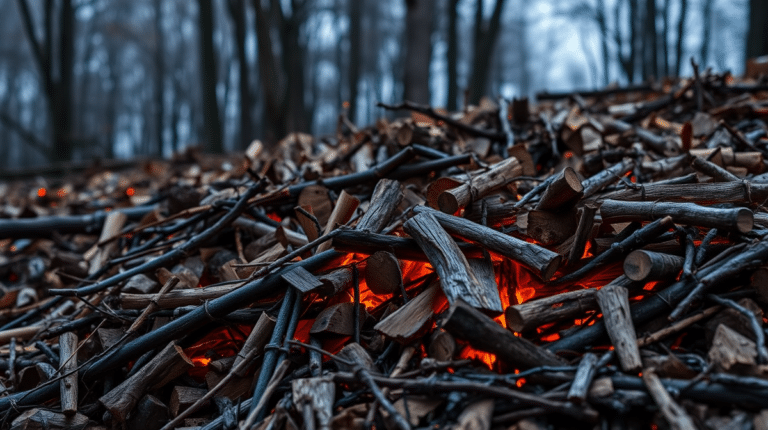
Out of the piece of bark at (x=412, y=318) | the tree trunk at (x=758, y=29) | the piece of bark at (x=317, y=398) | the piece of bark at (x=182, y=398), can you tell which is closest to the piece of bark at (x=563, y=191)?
the piece of bark at (x=412, y=318)

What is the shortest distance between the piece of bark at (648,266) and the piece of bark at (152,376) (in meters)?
1.53

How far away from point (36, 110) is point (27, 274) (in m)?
37.0

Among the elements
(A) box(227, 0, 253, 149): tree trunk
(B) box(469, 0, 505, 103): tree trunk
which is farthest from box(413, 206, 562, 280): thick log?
(B) box(469, 0, 505, 103): tree trunk

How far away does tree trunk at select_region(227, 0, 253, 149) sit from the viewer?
7.06 meters

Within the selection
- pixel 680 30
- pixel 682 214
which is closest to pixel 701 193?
pixel 682 214

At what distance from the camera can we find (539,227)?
6.25 ft

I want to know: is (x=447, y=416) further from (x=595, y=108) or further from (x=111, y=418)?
(x=595, y=108)

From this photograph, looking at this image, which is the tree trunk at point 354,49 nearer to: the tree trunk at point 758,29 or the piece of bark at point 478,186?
the tree trunk at point 758,29

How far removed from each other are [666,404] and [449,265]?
722mm

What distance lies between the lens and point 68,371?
1.99 m

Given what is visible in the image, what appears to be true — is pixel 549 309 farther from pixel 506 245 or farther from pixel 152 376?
pixel 152 376

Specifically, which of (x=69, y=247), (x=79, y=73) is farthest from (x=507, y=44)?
(x=69, y=247)

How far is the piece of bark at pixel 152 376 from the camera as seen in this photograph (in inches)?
72.1

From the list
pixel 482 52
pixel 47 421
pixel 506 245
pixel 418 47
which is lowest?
pixel 47 421
